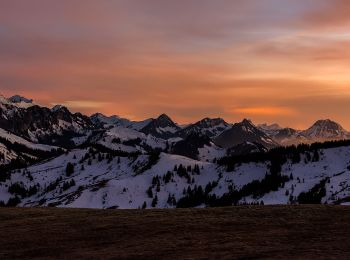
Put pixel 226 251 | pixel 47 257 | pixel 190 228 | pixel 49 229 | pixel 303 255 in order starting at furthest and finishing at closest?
pixel 49 229 < pixel 190 228 < pixel 47 257 < pixel 226 251 < pixel 303 255

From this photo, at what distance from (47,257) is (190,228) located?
1250 cm

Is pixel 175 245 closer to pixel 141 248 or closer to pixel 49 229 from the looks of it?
pixel 141 248

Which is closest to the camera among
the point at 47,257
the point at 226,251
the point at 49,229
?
the point at 226,251

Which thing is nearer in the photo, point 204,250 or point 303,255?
point 303,255

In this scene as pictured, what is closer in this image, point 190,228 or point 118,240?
point 118,240

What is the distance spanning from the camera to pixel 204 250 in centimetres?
3319

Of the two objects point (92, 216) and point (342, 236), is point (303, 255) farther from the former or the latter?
A: point (92, 216)

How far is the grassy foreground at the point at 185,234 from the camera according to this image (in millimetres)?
33031

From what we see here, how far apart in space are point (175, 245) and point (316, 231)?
10930mm

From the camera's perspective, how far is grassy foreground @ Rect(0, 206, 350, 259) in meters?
33.0

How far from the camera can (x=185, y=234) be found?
3981 cm

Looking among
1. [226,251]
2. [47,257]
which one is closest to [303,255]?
[226,251]

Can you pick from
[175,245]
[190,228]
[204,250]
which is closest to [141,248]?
[175,245]

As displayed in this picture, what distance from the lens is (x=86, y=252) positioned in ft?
116
